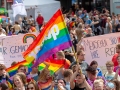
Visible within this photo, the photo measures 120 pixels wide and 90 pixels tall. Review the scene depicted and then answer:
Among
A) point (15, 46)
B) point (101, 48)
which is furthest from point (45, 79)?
point (15, 46)

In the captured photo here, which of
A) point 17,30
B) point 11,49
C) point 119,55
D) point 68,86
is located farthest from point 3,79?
point 17,30

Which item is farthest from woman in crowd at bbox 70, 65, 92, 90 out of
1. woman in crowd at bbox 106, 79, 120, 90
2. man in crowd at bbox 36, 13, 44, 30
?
→ man in crowd at bbox 36, 13, 44, 30

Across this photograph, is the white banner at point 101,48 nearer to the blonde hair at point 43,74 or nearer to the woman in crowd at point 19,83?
the blonde hair at point 43,74

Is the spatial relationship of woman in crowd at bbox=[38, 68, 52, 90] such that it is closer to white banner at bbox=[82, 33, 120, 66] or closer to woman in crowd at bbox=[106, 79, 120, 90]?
woman in crowd at bbox=[106, 79, 120, 90]

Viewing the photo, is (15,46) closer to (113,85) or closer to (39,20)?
(113,85)

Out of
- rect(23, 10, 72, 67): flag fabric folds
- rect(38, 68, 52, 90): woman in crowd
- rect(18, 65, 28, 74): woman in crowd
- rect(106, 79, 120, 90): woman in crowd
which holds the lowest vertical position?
rect(38, 68, 52, 90): woman in crowd

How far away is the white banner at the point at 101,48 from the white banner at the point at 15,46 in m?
1.58

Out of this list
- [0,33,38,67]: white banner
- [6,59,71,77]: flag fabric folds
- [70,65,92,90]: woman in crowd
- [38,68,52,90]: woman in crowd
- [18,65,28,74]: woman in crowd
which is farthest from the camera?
[0,33,38,67]: white banner

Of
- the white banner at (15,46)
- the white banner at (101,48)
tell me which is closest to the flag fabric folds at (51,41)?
the white banner at (101,48)

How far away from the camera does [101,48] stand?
45.0 ft

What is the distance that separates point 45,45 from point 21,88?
966 mm

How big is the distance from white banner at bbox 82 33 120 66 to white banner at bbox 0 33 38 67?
5.20ft

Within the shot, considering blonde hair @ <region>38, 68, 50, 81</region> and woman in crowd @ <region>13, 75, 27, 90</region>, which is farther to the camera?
blonde hair @ <region>38, 68, 50, 81</region>

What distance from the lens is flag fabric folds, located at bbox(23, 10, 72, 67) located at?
926cm
